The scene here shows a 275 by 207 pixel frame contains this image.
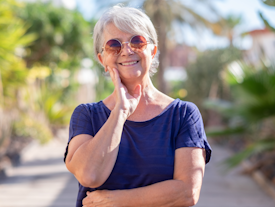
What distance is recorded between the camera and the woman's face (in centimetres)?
162

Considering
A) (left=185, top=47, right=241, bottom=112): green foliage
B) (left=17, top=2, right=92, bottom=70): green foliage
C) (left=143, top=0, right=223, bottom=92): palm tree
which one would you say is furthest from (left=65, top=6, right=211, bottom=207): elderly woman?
(left=185, top=47, right=241, bottom=112): green foliage

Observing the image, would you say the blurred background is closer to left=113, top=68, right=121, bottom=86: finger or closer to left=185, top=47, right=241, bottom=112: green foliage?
left=185, top=47, right=241, bottom=112: green foliage

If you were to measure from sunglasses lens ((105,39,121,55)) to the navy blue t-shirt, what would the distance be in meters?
0.29

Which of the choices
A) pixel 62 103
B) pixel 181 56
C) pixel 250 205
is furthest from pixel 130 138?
pixel 181 56

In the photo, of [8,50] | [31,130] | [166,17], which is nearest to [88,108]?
[8,50]

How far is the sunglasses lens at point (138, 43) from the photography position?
1.60 m

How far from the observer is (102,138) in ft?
4.84

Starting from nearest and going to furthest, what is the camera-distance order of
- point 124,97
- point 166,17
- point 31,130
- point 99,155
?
point 99,155 → point 124,97 → point 31,130 → point 166,17

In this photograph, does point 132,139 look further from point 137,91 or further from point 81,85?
point 81,85

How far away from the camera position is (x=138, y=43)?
160 cm

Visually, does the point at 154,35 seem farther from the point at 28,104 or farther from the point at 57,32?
the point at 57,32

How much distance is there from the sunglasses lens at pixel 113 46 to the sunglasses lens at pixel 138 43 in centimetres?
Answer: 7

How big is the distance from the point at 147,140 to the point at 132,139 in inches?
2.8

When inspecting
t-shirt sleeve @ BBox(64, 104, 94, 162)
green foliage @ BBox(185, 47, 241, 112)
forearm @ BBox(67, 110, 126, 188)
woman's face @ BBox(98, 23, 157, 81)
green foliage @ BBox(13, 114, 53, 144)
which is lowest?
green foliage @ BBox(13, 114, 53, 144)
